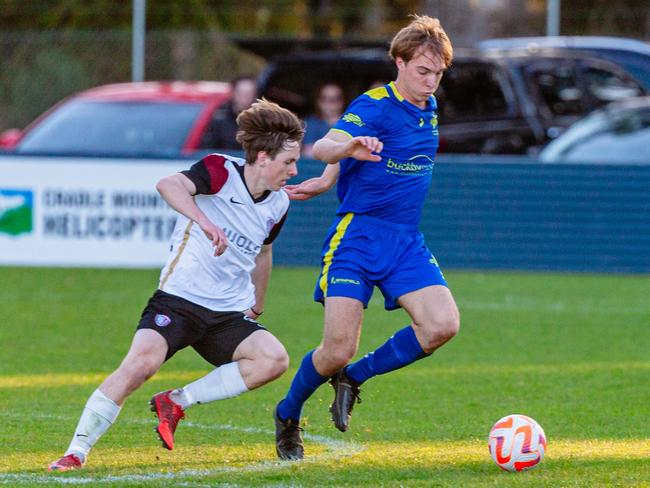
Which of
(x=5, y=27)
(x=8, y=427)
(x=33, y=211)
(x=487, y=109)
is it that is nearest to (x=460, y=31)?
(x=487, y=109)

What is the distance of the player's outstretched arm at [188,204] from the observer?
5.62m

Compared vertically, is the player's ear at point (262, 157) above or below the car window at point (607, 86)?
above

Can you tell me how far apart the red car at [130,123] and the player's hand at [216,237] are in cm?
856

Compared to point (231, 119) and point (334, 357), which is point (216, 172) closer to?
point (334, 357)

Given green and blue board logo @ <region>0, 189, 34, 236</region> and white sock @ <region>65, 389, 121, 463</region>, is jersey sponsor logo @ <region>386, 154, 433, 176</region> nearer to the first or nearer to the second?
white sock @ <region>65, 389, 121, 463</region>

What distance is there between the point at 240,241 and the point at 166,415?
82cm

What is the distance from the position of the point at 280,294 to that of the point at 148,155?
2.34 m

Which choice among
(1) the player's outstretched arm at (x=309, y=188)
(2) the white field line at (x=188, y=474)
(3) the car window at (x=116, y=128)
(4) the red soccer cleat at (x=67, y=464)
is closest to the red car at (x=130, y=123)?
(3) the car window at (x=116, y=128)

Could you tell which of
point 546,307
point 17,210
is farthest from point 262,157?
point 17,210

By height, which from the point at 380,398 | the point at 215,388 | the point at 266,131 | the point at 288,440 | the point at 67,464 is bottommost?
the point at 380,398

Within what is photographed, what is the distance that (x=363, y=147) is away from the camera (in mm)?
5809

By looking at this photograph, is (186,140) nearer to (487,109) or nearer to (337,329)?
(487,109)

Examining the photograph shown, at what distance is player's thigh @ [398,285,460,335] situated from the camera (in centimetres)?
606

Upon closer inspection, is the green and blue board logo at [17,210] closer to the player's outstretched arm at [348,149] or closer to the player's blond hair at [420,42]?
the player's blond hair at [420,42]
